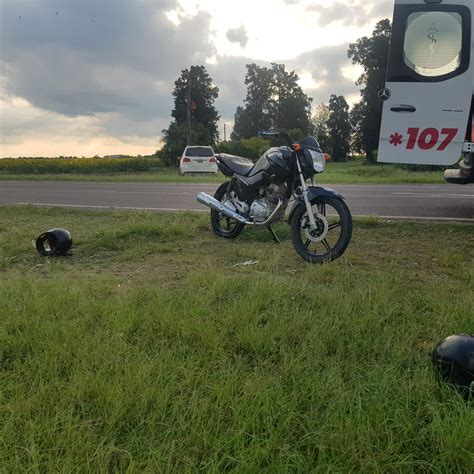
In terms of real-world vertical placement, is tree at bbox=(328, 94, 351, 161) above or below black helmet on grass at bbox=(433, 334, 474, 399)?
above

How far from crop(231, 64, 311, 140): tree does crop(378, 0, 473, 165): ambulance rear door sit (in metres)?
77.4

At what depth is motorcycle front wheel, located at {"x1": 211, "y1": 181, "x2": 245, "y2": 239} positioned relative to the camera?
5.67m

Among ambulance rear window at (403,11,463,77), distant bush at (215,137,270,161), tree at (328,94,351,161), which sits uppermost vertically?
tree at (328,94,351,161)

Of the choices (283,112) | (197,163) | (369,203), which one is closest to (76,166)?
(197,163)

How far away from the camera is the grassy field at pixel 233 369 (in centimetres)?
162

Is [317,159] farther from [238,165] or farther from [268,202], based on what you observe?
[238,165]

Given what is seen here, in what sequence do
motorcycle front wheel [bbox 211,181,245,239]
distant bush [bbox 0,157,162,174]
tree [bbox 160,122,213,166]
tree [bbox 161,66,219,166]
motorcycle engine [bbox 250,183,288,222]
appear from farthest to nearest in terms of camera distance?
1. tree [bbox 161,66,219,166]
2. tree [bbox 160,122,213,166]
3. distant bush [bbox 0,157,162,174]
4. motorcycle front wheel [bbox 211,181,245,239]
5. motorcycle engine [bbox 250,183,288,222]

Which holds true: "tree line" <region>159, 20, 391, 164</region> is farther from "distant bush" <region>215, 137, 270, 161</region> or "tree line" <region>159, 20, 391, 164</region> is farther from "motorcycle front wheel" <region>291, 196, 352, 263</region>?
"motorcycle front wheel" <region>291, 196, 352, 263</region>

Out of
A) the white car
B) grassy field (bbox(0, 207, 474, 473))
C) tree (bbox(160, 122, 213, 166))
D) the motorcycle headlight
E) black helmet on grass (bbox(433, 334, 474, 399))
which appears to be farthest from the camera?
tree (bbox(160, 122, 213, 166))

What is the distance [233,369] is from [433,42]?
388cm

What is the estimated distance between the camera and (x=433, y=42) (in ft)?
14.7

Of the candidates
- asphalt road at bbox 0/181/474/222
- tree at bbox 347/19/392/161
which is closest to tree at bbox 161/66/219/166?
tree at bbox 347/19/392/161

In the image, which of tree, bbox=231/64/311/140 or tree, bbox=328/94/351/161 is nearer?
tree, bbox=328/94/351/161

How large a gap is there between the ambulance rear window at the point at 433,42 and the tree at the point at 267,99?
77401mm
